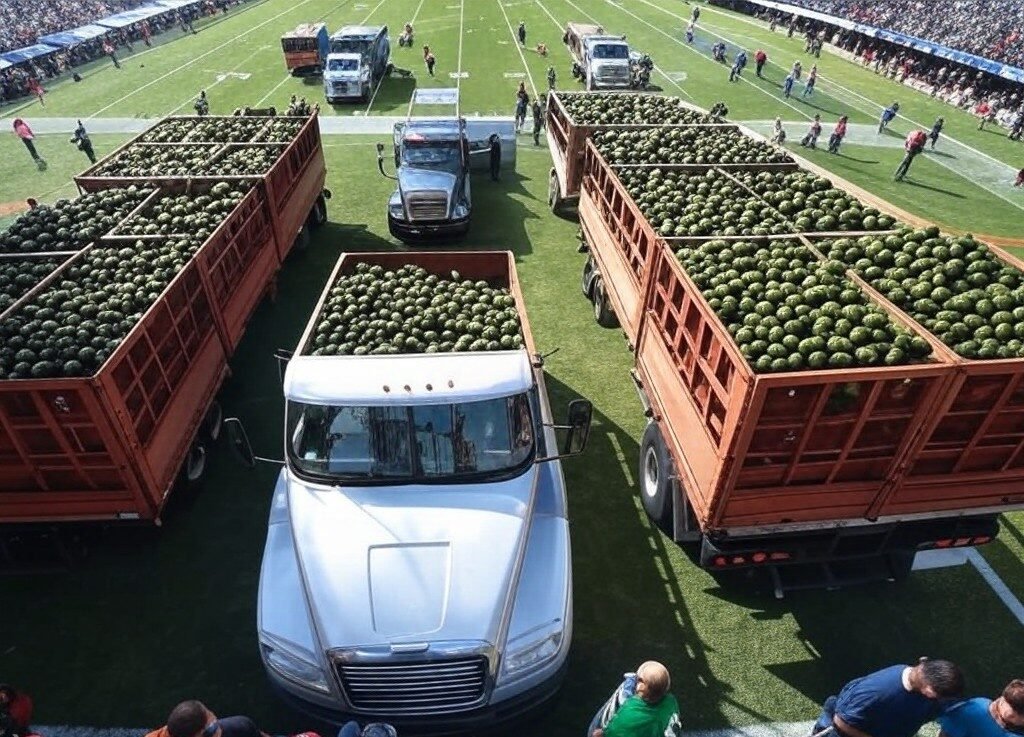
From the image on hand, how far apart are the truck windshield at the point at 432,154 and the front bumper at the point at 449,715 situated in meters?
13.7

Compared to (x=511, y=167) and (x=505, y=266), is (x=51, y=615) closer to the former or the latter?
(x=505, y=266)

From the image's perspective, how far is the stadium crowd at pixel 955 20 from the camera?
1437 inches

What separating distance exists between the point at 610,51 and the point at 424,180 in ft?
68.0

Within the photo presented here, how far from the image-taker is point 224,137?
46.6 ft

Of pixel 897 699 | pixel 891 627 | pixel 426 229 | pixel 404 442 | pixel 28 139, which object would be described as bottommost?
pixel 891 627

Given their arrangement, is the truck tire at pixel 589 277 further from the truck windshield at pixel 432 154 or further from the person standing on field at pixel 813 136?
the person standing on field at pixel 813 136

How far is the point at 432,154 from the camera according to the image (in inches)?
637

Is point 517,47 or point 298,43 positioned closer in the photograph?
point 298,43

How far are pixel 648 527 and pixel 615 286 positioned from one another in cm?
466

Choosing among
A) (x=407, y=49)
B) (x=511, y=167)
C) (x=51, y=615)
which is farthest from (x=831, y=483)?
(x=407, y=49)

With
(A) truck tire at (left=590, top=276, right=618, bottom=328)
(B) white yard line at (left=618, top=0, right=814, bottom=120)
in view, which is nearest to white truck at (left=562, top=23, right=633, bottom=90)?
(B) white yard line at (left=618, top=0, right=814, bottom=120)

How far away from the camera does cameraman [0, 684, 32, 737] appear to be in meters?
4.93

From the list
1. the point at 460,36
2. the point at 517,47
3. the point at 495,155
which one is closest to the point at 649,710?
the point at 495,155

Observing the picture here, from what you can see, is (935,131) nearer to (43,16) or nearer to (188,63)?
(188,63)
